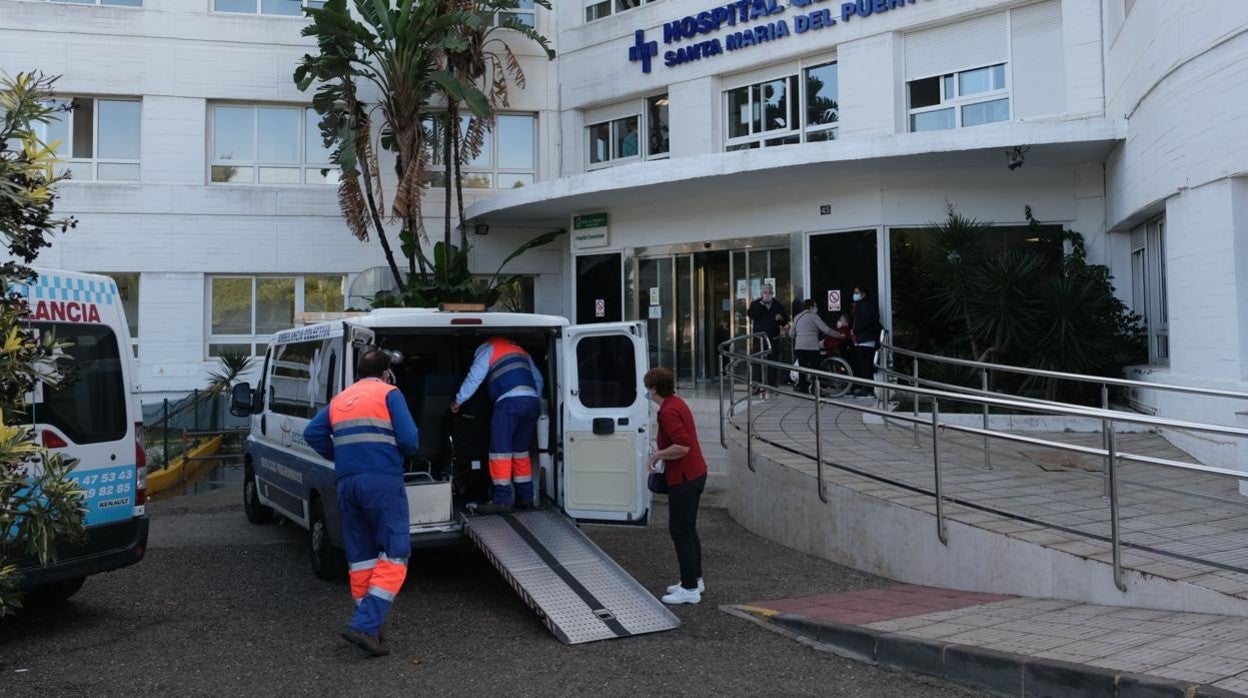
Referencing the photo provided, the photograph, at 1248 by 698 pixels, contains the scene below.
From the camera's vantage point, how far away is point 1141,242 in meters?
12.9

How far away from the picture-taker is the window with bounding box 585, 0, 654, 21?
18.6 metres

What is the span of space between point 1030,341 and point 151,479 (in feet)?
38.6

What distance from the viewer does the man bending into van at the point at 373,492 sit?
5.96 metres

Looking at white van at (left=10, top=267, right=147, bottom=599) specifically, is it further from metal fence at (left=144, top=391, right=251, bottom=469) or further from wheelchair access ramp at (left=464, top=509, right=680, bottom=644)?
metal fence at (left=144, top=391, right=251, bottom=469)

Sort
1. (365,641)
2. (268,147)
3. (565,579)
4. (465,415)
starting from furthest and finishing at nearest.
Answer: (268,147) → (465,415) → (565,579) → (365,641)

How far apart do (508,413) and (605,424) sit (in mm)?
782

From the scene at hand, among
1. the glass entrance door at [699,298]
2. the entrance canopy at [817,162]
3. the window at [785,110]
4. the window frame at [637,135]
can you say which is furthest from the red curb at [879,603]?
the window frame at [637,135]

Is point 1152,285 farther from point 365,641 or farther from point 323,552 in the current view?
point 365,641

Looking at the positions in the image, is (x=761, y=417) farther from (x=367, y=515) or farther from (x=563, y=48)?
(x=563, y=48)

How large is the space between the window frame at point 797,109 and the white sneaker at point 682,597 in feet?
33.0

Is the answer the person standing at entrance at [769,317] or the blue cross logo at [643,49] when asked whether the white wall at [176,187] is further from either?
the person standing at entrance at [769,317]

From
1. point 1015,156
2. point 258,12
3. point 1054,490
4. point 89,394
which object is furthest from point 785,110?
point 89,394

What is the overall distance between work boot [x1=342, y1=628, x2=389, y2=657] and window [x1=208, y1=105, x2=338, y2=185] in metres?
14.8

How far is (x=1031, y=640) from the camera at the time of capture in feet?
17.8
